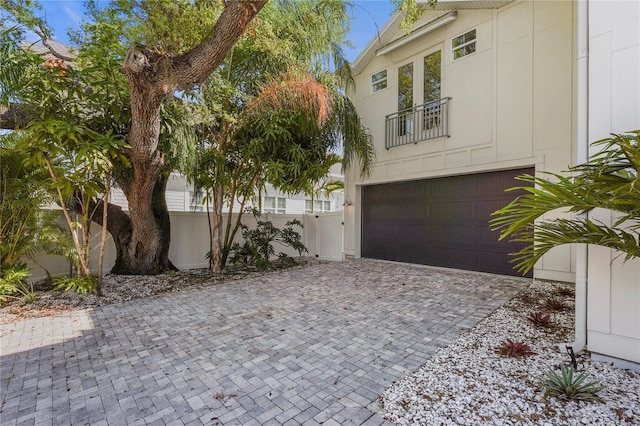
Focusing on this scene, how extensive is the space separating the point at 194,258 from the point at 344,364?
21.0 ft

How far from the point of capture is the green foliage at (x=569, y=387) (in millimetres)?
2250

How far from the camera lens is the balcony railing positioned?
25.9ft

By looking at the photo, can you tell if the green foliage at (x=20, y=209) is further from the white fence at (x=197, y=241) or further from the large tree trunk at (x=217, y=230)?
the large tree trunk at (x=217, y=230)

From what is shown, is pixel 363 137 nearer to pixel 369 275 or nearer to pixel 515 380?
pixel 369 275

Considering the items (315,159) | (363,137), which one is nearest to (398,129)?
(363,137)

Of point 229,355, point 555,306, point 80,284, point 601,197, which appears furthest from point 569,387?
point 80,284

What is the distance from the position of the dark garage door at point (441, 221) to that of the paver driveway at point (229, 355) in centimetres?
183

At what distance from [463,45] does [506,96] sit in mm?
1879

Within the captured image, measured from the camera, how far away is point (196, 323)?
157 inches

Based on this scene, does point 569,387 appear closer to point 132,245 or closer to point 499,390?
point 499,390

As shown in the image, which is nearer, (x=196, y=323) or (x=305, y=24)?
(x=196, y=323)

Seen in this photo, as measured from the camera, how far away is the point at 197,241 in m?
8.27

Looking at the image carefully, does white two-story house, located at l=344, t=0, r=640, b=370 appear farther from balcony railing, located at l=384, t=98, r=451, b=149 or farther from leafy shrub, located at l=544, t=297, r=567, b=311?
leafy shrub, located at l=544, t=297, r=567, b=311

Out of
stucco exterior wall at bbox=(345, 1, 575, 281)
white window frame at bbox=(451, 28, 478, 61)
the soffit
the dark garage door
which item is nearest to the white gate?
the dark garage door
